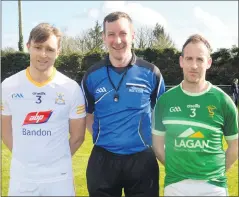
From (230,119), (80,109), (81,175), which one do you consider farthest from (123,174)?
(81,175)

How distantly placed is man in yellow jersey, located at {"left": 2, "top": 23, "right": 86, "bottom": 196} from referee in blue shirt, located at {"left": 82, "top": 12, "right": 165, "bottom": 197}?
19.5 inches

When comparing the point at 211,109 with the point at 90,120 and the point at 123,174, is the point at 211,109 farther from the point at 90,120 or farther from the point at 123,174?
the point at 90,120

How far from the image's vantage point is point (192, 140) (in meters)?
3.47

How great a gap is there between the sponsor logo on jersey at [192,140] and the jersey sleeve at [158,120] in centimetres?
27

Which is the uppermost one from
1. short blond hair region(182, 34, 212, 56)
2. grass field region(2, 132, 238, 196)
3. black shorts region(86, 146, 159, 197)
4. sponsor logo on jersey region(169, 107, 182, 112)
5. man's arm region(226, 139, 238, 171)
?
short blond hair region(182, 34, 212, 56)

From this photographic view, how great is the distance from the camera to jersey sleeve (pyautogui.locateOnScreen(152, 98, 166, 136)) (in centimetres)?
370

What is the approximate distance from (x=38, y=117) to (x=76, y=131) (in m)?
0.50

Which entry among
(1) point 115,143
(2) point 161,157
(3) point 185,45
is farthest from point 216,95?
(1) point 115,143

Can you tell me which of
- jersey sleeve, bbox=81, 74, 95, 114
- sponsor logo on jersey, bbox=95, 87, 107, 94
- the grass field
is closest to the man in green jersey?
sponsor logo on jersey, bbox=95, 87, 107, 94

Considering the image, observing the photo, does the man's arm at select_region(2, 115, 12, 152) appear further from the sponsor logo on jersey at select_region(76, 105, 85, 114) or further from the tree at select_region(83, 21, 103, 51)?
the tree at select_region(83, 21, 103, 51)

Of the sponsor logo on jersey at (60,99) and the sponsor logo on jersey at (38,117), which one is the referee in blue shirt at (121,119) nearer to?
the sponsor logo on jersey at (60,99)

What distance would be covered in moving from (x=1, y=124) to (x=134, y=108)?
138cm

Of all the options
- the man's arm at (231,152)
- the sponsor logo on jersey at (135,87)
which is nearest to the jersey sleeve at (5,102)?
the sponsor logo on jersey at (135,87)

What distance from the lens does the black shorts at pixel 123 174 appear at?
13.2ft
